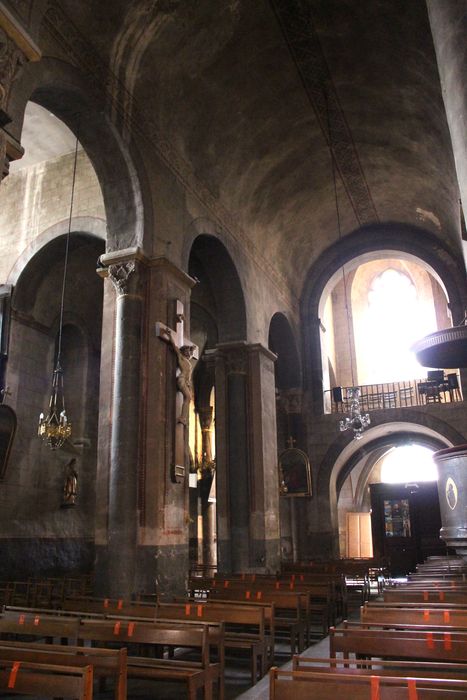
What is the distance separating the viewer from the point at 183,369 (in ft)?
33.9

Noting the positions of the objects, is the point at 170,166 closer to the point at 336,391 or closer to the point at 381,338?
the point at 336,391

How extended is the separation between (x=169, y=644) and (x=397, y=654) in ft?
5.60

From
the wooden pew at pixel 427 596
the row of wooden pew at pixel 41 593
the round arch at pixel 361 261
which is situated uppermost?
the round arch at pixel 361 261

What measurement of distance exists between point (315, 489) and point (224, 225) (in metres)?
8.35

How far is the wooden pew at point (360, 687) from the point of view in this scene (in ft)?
9.02

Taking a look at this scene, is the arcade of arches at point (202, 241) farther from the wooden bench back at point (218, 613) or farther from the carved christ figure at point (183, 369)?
the wooden bench back at point (218, 613)

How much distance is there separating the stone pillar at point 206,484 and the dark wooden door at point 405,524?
561 cm

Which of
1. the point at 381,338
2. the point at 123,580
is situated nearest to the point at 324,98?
the point at 123,580

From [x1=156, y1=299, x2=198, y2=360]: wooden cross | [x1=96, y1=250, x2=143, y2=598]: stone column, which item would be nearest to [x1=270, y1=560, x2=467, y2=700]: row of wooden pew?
[x1=96, y1=250, x2=143, y2=598]: stone column

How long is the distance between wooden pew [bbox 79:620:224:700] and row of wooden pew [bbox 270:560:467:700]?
57 centimetres

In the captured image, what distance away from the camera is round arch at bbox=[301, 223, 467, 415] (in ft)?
58.6

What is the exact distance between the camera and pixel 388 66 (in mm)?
11953

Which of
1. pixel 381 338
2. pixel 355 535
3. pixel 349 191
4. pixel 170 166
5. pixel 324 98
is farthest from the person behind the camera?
pixel 381 338

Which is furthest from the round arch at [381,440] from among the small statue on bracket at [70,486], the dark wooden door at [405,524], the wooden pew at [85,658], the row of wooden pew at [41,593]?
the wooden pew at [85,658]
